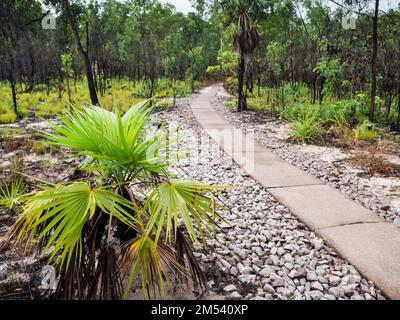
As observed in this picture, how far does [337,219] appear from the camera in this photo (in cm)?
323

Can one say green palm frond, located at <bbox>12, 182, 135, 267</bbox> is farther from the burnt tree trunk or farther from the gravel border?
the burnt tree trunk

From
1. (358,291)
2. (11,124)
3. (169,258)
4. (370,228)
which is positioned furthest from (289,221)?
(11,124)

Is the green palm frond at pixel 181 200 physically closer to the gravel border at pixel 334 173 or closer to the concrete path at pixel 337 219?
the concrete path at pixel 337 219

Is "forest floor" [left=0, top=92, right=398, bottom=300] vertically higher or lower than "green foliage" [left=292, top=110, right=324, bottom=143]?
lower

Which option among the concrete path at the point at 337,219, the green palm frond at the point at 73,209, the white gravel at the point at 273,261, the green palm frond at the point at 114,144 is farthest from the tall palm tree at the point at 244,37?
the green palm frond at the point at 73,209

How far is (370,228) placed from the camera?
3.06m

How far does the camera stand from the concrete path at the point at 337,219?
2453 millimetres

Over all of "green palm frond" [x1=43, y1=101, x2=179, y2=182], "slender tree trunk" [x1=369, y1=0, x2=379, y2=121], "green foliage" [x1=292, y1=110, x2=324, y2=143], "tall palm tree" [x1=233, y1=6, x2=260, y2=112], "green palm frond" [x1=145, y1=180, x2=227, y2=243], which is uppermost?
"tall palm tree" [x1=233, y1=6, x2=260, y2=112]

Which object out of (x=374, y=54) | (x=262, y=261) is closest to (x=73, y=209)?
(x=262, y=261)

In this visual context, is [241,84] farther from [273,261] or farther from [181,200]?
[181,200]

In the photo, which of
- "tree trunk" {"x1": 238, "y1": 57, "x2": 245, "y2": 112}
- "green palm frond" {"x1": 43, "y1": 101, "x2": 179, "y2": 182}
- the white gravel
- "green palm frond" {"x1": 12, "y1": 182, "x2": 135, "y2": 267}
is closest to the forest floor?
the white gravel

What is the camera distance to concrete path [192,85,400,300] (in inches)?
96.6
